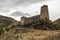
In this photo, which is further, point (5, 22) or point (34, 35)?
point (5, 22)

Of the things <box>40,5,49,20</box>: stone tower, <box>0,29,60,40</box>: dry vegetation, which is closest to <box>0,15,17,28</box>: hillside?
<box>40,5,49,20</box>: stone tower

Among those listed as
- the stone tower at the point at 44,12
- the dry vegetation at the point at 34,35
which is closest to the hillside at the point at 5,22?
the stone tower at the point at 44,12

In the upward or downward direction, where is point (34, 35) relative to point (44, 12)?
downward

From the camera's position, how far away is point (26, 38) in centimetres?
4300

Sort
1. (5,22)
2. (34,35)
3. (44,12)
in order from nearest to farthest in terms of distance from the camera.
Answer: (34,35), (44,12), (5,22)

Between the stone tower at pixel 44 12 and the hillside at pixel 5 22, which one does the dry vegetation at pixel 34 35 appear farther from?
the hillside at pixel 5 22

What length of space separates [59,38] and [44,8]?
2157 cm

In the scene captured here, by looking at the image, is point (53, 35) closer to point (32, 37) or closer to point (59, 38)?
point (59, 38)

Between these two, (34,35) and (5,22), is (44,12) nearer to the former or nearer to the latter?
(34,35)

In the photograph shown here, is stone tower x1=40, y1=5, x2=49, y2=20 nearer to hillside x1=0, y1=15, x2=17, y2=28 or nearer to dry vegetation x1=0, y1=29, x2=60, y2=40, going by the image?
dry vegetation x1=0, y1=29, x2=60, y2=40

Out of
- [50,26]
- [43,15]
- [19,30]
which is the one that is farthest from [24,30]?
[43,15]

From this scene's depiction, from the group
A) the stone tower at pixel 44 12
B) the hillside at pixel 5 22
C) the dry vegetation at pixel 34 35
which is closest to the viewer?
the dry vegetation at pixel 34 35

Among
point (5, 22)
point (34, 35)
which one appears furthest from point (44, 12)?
point (5, 22)

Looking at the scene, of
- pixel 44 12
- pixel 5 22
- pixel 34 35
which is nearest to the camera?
pixel 34 35
